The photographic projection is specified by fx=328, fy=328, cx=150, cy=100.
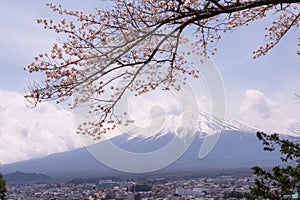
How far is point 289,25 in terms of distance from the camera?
464 centimetres

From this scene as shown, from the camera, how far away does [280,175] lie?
344 cm

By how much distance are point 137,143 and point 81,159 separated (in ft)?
68.5

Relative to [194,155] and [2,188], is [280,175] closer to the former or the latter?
[2,188]

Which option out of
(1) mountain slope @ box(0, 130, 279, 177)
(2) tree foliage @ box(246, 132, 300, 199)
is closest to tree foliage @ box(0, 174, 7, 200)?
(2) tree foliage @ box(246, 132, 300, 199)

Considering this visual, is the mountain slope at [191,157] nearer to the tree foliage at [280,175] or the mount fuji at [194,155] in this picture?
the mount fuji at [194,155]

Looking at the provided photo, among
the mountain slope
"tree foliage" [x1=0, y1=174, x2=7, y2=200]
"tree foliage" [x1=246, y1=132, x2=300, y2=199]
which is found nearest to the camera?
"tree foliage" [x1=246, y1=132, x2=300, y2=199]

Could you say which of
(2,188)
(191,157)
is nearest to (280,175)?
(2,188)

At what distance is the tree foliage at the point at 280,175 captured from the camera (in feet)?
11.0

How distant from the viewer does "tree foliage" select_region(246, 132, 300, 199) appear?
3.36m

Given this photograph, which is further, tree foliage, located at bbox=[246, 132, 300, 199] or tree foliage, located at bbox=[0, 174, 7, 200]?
tree foliage, located at bbox=[0, 174, 7, 200]

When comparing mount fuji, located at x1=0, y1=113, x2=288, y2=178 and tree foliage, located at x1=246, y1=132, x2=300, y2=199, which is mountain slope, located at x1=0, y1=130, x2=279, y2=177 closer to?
mount fuji, located at x1=0, y1=113, x2=288, y2=178

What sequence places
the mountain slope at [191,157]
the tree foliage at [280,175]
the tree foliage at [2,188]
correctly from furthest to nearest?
the mountain slope at [191,157] → the tree foliage at [2,188] → the tree foliage at [280,175]

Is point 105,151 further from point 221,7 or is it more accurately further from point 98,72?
point 221,7

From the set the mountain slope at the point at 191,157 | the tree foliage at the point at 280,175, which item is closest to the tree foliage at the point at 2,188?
the tree foliage at the point at 280,175
